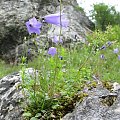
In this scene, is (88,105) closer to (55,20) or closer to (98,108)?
(98,108)

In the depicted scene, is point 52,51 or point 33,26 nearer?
point 33,26

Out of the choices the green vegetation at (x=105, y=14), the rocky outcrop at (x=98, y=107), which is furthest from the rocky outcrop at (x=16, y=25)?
the rocky outcrop at (x=98, y=107)

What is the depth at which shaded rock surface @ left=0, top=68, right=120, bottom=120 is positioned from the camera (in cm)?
285

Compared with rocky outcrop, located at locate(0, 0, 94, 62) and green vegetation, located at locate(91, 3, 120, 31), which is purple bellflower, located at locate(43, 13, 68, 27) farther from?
green vegetation, located at locate(91, 3, 120, 31)

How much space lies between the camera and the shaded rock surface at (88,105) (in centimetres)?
285

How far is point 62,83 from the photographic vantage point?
338cm

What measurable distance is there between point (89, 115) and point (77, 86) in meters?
0.51

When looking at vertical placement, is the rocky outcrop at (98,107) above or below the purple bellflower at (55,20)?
below

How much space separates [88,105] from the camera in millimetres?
2967

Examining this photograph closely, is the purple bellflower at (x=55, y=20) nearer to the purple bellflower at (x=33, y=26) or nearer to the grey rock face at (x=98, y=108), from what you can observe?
the purple bellflower at (x=33, y=26)

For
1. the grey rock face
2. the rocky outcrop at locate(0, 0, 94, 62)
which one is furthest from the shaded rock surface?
the rocky outcrop at locate(0, 0, 94, 62)

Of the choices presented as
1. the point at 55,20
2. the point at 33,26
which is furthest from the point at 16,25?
the point at 55,20

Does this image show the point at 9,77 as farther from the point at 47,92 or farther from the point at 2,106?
the point at 47,92

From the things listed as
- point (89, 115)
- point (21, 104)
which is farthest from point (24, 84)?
point (89, 115)
